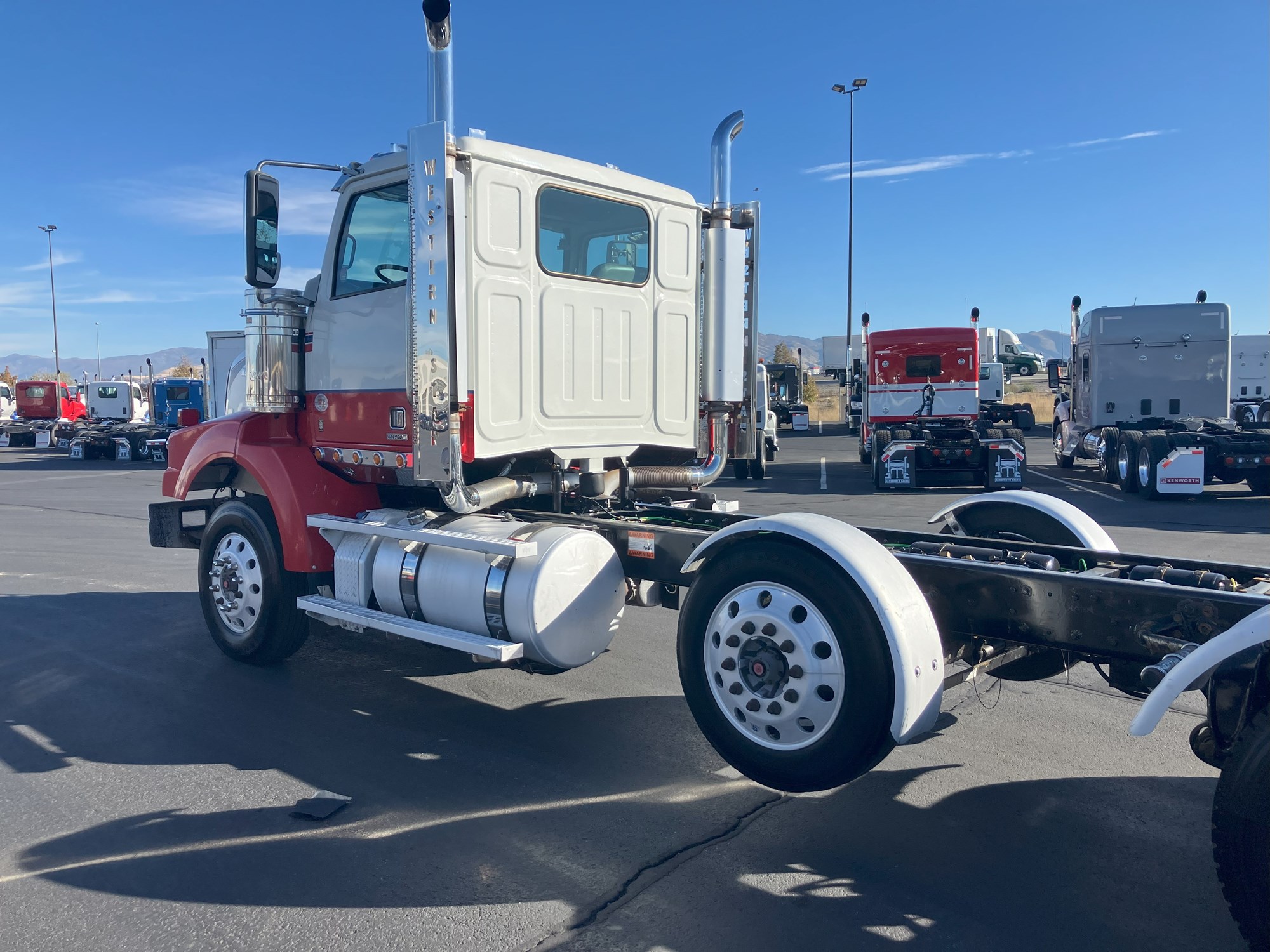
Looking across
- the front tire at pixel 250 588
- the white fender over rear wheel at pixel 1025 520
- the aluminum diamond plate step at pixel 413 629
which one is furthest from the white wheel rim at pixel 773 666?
the front tire at pixel 250 588

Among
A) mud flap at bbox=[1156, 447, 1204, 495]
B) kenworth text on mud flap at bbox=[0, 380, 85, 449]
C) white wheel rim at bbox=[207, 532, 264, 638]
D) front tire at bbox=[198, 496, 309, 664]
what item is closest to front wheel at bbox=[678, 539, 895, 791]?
front tire at bbox=[198, 496, 309, 664]

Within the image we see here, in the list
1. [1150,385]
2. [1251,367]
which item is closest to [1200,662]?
[1150,385]

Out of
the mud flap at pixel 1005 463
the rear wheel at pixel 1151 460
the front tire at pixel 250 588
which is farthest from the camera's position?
the mud flap at pixel 1005 463

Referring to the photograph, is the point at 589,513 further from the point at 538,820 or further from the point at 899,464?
the point at 899,464

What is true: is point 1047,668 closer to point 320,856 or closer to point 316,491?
point 320,856

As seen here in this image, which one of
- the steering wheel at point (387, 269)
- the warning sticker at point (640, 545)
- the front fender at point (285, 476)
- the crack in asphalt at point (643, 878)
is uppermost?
the steering wheel at point (387, 269)

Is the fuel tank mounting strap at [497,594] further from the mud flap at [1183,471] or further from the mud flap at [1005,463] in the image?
the mud flap at [1005,463]

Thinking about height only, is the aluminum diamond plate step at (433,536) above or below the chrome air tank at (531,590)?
above

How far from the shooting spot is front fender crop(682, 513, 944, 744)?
11.5ft

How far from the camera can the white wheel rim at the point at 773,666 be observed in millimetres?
3756

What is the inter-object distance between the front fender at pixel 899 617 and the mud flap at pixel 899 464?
14.2 metres

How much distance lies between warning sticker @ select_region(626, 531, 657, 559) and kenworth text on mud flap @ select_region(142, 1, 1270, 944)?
16mm

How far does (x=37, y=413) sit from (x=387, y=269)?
42411 mm

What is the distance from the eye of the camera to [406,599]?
210 inches
